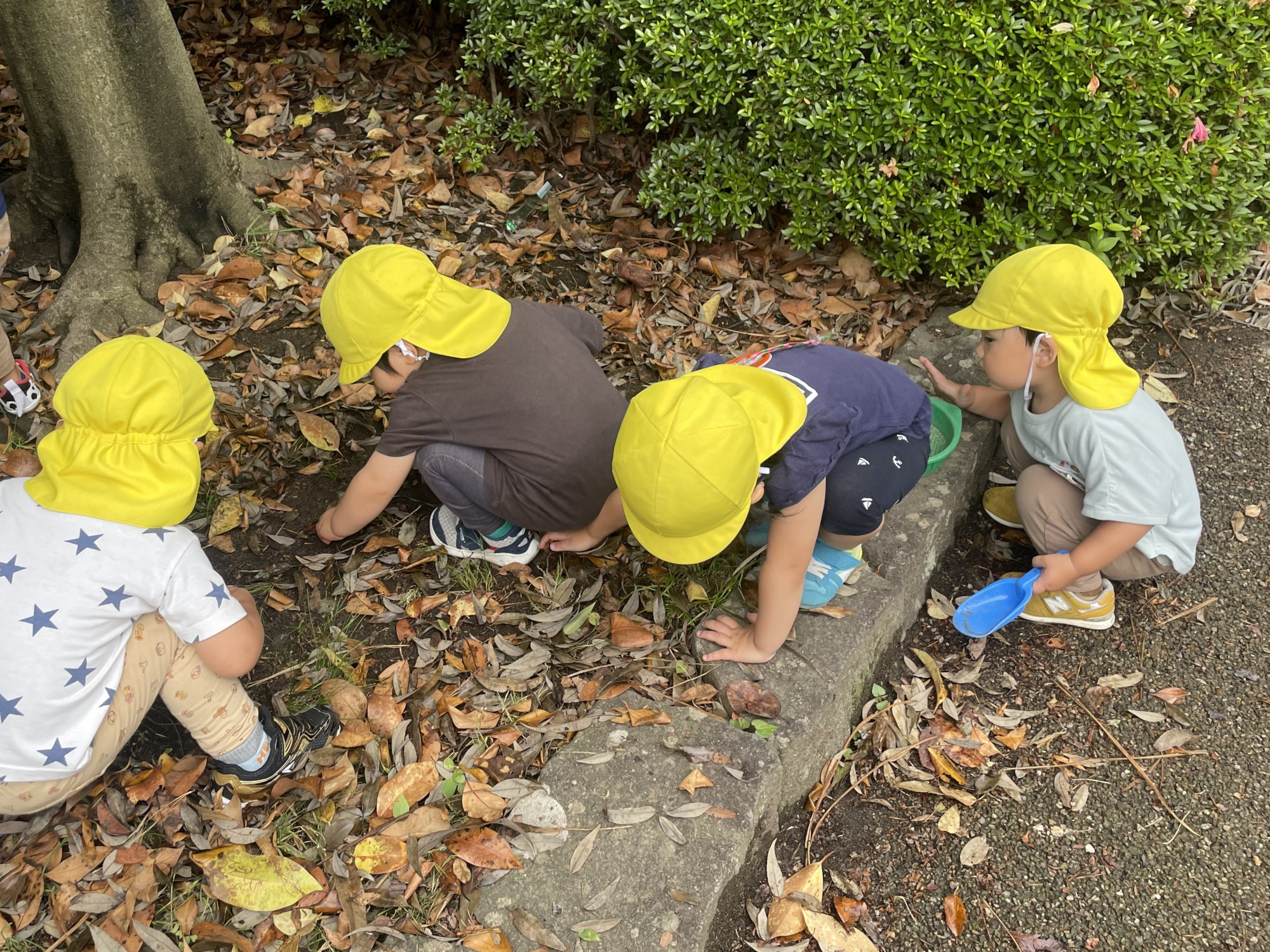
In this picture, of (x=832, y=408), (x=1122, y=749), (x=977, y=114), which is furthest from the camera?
(x=977, y=114)

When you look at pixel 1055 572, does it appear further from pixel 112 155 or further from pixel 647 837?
pixel 112 155

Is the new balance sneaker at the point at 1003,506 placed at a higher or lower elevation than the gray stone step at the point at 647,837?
lower

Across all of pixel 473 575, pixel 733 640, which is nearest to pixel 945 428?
pixel 733 640

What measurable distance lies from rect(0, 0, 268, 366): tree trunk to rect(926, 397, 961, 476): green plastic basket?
9.63ft

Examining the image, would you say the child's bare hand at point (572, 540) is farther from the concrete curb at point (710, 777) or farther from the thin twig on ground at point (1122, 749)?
the thin twig on ground at point (1122, 749)

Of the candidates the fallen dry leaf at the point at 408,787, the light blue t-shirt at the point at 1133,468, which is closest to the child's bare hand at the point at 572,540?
the fallen dry leaf at the point at 408,787

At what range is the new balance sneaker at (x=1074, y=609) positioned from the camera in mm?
3082

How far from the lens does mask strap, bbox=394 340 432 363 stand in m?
2.57

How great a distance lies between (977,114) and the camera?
338 cm

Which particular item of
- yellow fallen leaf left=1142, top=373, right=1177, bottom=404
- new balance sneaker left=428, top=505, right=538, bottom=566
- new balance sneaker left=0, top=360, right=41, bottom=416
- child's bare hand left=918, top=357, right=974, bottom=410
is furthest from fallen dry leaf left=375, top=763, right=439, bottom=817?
yellow fallen leaf left=1142, top=373, right=1177, bottom=404

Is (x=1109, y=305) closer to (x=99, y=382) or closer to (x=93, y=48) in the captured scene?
(x=99, y=382)

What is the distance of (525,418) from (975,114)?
6.81ft

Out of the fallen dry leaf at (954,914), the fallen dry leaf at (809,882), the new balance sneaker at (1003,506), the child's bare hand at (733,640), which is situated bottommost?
the fallen dry leaf at (954,914)

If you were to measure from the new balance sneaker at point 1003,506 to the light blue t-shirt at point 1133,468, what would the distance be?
41cm
